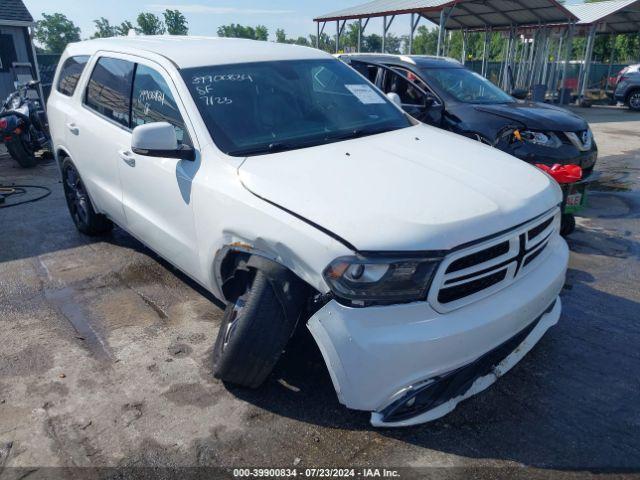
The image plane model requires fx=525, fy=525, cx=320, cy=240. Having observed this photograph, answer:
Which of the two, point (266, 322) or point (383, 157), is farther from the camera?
point (383, 157)

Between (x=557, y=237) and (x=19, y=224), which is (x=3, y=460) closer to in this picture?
(x=557, y=237)

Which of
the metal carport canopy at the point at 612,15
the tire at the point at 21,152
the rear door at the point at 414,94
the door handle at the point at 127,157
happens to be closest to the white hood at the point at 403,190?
the door handle at the point at 127,157

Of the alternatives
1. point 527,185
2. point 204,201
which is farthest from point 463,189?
point 204,201

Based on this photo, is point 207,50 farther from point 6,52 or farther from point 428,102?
point 6,52

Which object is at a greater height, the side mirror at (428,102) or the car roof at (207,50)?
the car roof at (207,50)

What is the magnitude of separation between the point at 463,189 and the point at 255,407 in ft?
5.15

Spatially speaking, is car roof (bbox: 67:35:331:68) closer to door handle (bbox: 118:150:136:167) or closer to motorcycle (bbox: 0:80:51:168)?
door handle (bbox: 118:150:136:167)

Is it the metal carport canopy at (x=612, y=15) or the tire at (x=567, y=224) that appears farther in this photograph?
the metal carport canopy at (x=612, y=15)

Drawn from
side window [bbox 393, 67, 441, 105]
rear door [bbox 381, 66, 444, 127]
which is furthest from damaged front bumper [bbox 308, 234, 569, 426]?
side window [bbox 393, 67, 441, 105]

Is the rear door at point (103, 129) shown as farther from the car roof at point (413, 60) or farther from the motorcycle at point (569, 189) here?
the car roof at point (413, 60)

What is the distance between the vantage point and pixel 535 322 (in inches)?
110

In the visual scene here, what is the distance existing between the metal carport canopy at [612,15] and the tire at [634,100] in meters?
3.21

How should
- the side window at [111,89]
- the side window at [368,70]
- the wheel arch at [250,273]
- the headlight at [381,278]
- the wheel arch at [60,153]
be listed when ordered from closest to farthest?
the headlight at [381,278], the wheel arch at [250,273], the side window at [111,89], the wheel arch at [60,153], the side window at [368,70]

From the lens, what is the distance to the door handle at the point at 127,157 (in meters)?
3.66
